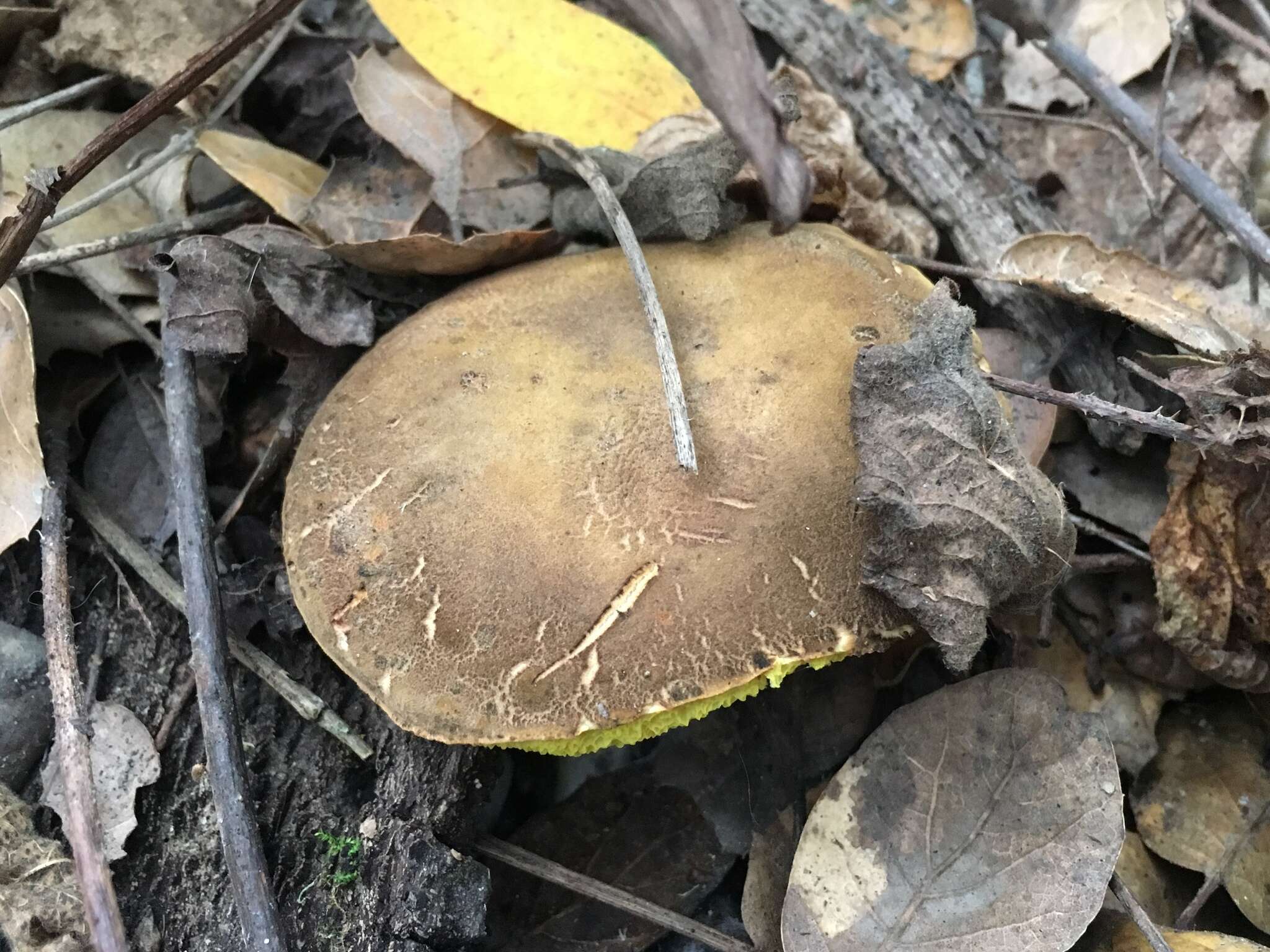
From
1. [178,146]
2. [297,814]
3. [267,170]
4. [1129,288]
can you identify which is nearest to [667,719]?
[297,814]

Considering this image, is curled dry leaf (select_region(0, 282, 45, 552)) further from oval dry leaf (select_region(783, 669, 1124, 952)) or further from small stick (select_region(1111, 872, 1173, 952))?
small stick (select_region(1111, 872, 1173, 952))

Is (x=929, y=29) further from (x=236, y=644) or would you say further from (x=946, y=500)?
(x=236, y=644)

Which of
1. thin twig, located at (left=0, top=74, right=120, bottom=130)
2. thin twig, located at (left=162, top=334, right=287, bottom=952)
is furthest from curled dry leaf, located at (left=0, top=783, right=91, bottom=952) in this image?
thin twig, located at (left=0, top=74, right=120, bottom=130)

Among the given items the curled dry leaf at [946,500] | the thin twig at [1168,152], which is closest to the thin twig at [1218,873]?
the curled dry leaf at [946,500]

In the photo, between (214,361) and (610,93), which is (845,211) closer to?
A: (610,93)

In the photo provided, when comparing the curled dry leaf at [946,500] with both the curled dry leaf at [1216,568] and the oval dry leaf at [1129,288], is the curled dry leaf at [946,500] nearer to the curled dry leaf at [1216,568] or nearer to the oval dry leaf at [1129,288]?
the curled dry leaf at [1216,568]

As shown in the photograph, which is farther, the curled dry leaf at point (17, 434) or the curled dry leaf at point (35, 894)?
the curled dry leaf at point (17, 434)

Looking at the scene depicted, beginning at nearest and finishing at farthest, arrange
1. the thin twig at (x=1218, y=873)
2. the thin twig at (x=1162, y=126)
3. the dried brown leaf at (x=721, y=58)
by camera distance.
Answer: the dried brown leaf at (x=721, y=58), the thin twig at (x=1218, y=873), the thin twig at (x=1162, y=126)
